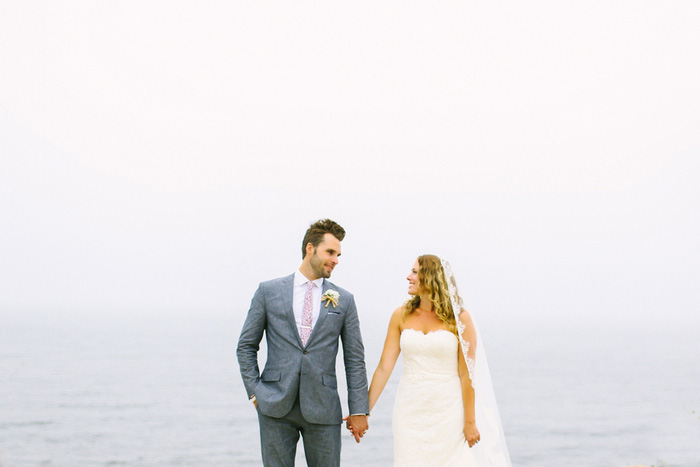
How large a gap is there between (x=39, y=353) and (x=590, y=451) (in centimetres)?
4877

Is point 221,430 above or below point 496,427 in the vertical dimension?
below

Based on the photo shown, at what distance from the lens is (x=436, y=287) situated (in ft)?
15.5

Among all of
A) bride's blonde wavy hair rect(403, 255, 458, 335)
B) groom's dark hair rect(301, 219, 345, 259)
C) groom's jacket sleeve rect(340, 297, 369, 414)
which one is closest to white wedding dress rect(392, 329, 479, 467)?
bride's blonde wavy hair rect(403, 255, 458, 335)

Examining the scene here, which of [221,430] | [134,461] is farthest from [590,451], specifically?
[134,461]

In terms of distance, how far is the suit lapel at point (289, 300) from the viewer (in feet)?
14.3

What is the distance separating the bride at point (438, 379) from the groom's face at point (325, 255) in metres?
0.69

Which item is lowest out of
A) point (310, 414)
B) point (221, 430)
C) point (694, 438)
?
point (694, 438)

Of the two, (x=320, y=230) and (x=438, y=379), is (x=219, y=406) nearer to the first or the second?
(x=438, y=379)

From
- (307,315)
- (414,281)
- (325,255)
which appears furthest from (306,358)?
(414,281)

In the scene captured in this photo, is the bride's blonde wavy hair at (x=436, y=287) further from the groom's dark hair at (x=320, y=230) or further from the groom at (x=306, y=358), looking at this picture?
the groom's dark hair at (x=320, y=230)

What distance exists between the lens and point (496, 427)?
4.91 m

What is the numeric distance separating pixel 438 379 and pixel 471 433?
0.44 m

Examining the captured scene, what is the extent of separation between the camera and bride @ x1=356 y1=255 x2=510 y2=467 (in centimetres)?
467

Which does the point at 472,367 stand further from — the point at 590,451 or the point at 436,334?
the point at 590,451
